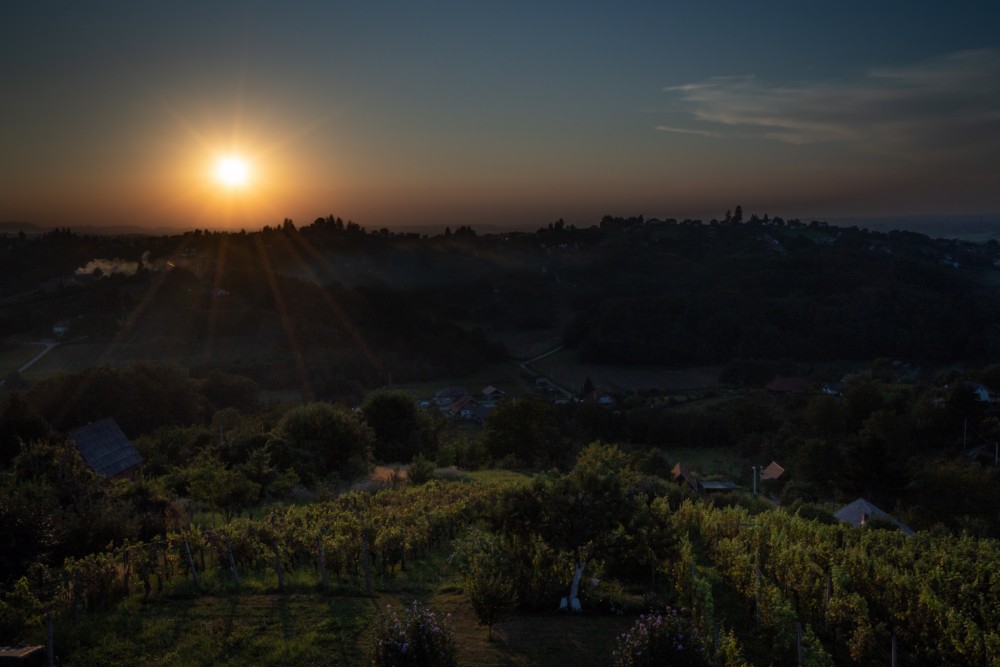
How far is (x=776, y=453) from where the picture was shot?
49031 mm

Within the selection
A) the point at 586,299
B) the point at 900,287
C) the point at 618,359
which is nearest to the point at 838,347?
the point at 900,287

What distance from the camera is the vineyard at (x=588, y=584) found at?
363 inches

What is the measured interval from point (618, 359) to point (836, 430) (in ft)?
150

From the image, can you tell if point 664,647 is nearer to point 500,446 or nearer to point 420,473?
point 420,473

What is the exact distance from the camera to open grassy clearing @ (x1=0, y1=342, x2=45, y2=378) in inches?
2454

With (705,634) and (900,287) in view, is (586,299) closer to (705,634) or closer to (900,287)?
(900,287)

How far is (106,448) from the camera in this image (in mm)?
27609

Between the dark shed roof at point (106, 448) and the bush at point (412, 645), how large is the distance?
78.1 feet

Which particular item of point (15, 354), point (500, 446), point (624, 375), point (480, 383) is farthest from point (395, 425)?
→ point (624, 375)

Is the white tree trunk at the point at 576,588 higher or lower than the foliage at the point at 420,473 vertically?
higher

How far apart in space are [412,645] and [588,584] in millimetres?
5125

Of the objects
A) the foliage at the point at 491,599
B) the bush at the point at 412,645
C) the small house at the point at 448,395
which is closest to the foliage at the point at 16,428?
the foliage at the point at 491,599

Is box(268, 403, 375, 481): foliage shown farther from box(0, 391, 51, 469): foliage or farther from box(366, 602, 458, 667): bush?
box(366, 602, 458, 667): bush

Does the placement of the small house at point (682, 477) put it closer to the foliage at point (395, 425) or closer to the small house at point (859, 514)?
the small house at point (859, 514)
